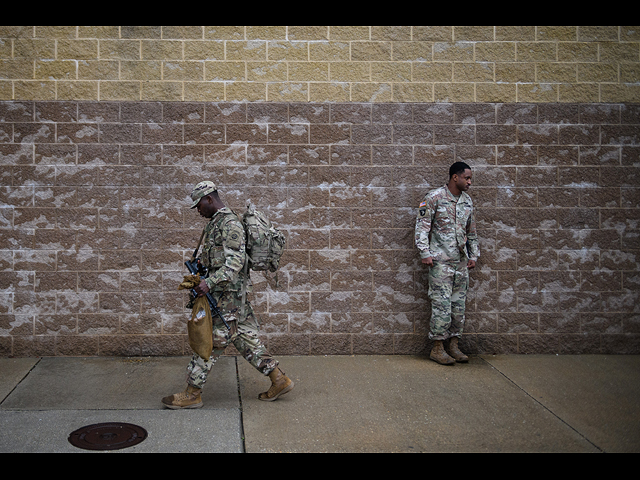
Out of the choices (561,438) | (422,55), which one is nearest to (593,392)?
(561,438)

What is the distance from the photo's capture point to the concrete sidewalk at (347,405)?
4.10 meters

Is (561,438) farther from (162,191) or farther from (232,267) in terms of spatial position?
(162,191)

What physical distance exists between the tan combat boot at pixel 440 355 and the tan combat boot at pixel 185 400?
2688mm

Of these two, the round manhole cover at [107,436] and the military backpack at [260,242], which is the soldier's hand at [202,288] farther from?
the round manhole cover at [107,436]

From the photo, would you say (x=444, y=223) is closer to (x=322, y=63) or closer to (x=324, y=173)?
(x=324, y=173)

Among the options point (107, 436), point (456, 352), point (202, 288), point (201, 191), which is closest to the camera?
point (107, 436)

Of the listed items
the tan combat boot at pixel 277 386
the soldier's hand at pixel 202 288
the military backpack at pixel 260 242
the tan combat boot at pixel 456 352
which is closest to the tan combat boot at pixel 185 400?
the tan combat boot at pixel 277 386

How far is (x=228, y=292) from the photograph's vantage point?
471 cm

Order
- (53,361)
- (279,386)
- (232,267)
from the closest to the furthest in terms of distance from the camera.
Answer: (232,267) < (279,386) < (53,361)

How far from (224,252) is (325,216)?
2028 millimetres

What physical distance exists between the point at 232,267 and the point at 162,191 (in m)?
2.16

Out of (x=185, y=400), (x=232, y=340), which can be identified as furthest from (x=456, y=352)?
(x=185, y=400)

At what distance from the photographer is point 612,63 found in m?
6.54

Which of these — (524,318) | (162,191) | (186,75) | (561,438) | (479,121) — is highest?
(186,75)
